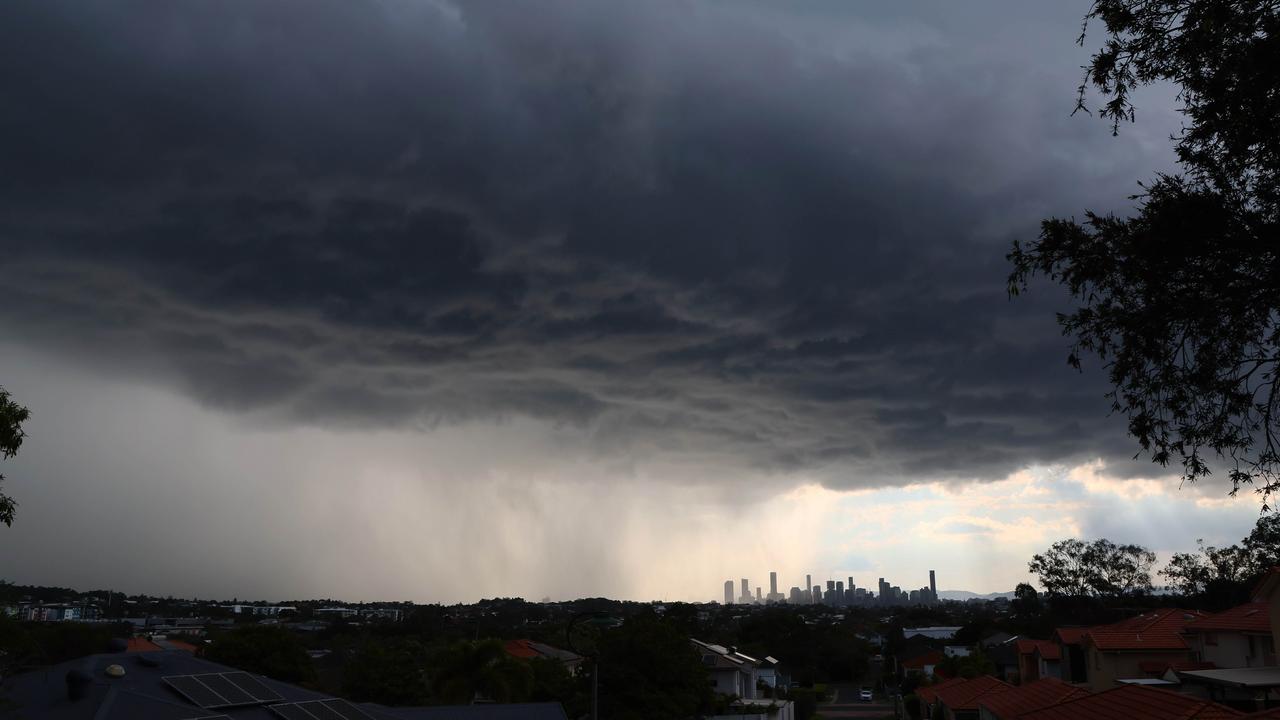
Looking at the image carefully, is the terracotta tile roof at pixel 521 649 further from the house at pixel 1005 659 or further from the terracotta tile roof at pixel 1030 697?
the house at pixel 1005 659

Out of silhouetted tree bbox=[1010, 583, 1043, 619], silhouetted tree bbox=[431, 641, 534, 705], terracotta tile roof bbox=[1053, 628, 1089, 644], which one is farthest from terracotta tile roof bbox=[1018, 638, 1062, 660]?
silhouetted tree bbox=[1010, 583, 1043, 619]

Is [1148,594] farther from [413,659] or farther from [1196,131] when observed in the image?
[1196,131]

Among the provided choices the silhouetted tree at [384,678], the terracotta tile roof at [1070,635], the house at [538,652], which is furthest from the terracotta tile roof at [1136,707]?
the house at [538,652]

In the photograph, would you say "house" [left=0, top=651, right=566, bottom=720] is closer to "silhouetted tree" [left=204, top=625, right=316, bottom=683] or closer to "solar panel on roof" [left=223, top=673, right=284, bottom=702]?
"solar panel on roof" [left=223, top=673, right=284, bottom=702]

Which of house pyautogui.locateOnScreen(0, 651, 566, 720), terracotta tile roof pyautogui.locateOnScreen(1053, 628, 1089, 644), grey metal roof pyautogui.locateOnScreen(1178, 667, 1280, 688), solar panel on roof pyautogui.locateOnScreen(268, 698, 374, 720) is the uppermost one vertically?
terracotta tile roof pyautogui.locateOnScreen(1053, 628, 1089, 644)

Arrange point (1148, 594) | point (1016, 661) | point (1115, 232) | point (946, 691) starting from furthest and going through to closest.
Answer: point (1148, 594)
point (1016, 661)
point (946, 691)
point (1115, 232)

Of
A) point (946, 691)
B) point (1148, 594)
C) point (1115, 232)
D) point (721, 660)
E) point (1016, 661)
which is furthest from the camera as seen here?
point (1148, 594)

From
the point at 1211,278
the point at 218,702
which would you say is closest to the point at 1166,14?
the point at 1211,278
